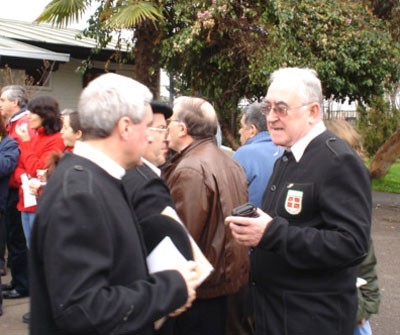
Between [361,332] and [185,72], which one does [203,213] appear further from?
[185,72]

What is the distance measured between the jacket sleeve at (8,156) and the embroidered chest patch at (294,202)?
3.55 metres

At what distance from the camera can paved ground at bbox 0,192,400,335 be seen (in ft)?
16.9

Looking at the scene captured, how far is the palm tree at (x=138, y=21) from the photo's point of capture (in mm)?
9734

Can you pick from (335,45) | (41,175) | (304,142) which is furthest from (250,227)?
(335,45)

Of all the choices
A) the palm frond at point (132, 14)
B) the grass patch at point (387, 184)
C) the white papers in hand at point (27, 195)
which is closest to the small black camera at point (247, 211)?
the white papers in hand at point (27, 195)

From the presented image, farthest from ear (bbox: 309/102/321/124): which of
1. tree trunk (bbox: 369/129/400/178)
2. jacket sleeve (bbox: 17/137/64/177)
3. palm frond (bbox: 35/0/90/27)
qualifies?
tree trunk (bbox: 369/129/400/178)

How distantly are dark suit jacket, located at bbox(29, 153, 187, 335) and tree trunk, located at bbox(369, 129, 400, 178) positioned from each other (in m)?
13.8

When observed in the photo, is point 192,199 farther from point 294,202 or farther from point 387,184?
point 387,184

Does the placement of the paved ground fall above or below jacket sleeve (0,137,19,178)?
below

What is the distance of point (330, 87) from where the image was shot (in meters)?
11.3

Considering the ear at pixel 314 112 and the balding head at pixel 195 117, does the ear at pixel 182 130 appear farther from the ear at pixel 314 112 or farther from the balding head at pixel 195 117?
the ear at pixel 314 112

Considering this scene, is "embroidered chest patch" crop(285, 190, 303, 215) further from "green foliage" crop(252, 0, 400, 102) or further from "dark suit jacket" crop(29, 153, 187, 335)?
"green foliage" crop(252, 0, 400, 102)

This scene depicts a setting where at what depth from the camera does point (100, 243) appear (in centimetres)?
175

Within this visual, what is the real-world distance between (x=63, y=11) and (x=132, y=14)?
1.75 metres
